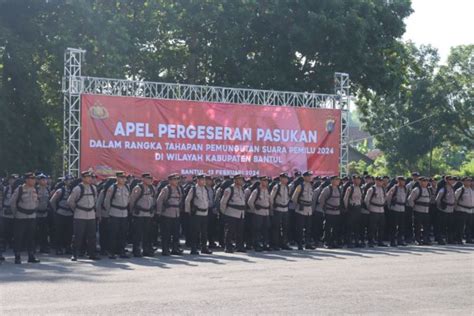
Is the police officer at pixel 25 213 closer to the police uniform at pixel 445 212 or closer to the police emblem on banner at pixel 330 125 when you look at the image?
the police uniform at pixel 445 212

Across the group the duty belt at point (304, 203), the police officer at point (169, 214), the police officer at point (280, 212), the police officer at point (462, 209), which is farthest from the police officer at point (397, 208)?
the police officer at point (169, 214)

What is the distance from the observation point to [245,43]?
103 ft

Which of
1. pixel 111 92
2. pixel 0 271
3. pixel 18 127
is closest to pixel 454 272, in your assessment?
pixel 0 271

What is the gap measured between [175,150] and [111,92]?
247 centimetres

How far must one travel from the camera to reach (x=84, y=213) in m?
15.1

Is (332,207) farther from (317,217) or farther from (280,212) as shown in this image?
(280,212)

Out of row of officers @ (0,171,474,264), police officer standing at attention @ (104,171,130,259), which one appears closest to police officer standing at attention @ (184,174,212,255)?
row of officers @ (0,171,474,264)

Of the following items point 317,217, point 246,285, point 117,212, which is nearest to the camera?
point 246,285

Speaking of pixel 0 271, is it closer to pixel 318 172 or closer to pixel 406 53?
pixel 318 172

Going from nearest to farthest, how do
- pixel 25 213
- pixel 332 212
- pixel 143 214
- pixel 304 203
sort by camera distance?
pixel 25 213 → pixel 143 214 → pixel 304 203 → pixel 332 212

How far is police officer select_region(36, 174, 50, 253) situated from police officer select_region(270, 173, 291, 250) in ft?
16.1

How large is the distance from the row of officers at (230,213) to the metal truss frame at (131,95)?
324cm

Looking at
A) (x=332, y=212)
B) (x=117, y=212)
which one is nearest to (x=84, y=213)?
(x=117, y=212)

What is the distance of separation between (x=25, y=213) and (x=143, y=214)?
96.1 inches
